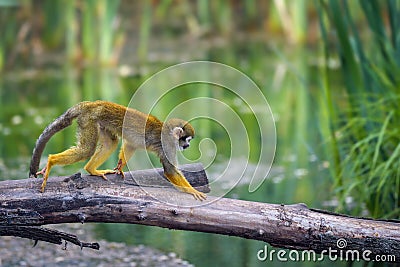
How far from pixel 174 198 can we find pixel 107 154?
410 mm

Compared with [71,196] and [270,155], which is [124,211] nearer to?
[71,196]

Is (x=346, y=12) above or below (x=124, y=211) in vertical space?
above

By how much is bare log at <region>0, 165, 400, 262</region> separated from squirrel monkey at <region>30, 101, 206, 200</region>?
12 cm

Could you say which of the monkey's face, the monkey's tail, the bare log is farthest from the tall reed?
the monkey's tail

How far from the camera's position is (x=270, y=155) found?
698cm

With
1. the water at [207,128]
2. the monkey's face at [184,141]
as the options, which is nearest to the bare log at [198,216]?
the monkey's face at [184,141]

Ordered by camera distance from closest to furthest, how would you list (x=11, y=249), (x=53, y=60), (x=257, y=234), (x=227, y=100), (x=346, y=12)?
(x=257, y=234)
(x=11, y=249)
(x=346, y=12)
(x=227, y=100)
(x=53, y=60)

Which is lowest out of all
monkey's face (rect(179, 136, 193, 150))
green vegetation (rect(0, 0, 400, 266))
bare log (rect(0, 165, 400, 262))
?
bare log (rect(0, 165, 400, 262))

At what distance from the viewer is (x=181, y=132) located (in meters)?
3.48

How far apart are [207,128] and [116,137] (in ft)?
13.6

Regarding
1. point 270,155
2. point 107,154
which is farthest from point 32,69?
point 107,154

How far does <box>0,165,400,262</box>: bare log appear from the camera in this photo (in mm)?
3363

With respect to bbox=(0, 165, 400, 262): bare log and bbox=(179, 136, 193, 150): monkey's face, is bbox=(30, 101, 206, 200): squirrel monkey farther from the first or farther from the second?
bbox=(0, 165, 400, 262): bare log

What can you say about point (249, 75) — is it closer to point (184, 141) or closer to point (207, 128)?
point (207, 128)
